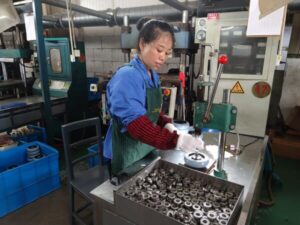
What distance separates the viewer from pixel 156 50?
99cm

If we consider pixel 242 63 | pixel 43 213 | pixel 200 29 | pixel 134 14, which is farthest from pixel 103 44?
pixel 43 213

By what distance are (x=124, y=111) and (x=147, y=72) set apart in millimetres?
277

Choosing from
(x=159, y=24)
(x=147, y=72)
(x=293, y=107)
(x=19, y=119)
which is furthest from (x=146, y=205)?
(x=293, y=107)

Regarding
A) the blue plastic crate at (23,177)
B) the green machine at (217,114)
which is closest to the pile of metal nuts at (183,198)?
the green machine at (217,114)

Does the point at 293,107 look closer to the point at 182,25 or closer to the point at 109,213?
the point at 182,25

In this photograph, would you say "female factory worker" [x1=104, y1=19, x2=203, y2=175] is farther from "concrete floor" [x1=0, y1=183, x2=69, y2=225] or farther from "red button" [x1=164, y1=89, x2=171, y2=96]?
"concrete floor" [x1=0, y1=183, x2=69, y2=225]

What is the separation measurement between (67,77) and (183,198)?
2660 millimetres

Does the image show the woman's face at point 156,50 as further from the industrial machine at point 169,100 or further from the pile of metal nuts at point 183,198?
the industrial machine at point 169,100

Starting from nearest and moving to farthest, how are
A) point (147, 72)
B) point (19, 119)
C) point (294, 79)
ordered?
point (147, 72) < point (19, 119) < point (294, 79)

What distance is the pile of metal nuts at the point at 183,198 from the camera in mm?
724

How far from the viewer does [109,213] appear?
0.86m

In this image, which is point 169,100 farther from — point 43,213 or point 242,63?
point 43,213

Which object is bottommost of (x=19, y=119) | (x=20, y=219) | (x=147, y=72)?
(x=20, y=219)

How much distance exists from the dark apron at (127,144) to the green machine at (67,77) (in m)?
2.17
